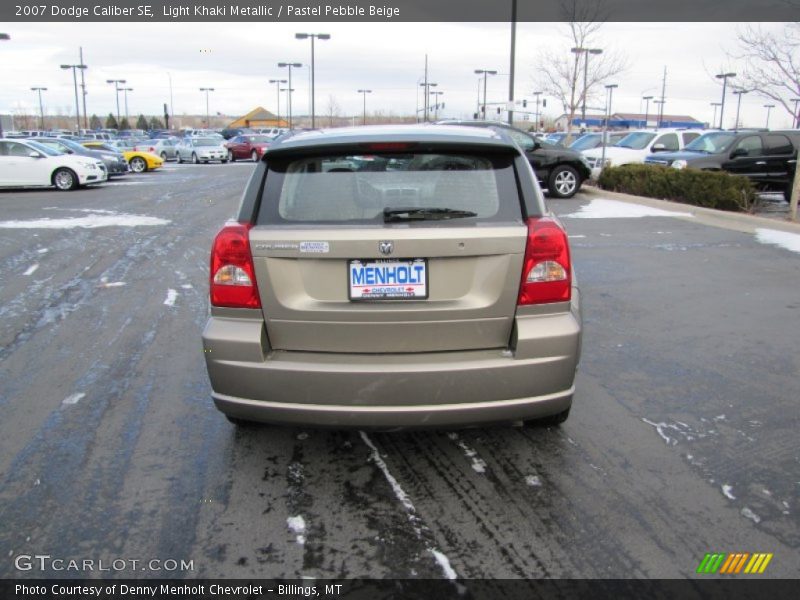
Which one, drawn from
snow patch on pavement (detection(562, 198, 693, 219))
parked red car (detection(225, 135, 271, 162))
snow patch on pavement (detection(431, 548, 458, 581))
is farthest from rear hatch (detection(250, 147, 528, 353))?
parked red car (detection(225, 135, 271, 162))

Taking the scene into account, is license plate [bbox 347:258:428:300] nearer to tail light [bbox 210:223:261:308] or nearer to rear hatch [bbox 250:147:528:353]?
rear hatch [bbox 250:147:528:353]

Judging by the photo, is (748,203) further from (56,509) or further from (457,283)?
(56,509)

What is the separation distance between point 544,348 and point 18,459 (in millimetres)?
2762

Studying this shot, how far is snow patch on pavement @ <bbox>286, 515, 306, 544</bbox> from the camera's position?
2.87m

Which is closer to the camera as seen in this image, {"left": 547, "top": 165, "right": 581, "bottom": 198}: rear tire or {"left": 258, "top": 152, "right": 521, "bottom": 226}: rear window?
{"left": 258, "top": 152, "right": 521, "bottom": 226}: rear window

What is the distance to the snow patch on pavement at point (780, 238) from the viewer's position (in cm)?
974

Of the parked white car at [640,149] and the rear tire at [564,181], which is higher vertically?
the parked white car at [640,149]

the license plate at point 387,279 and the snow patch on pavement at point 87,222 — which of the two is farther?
the snow patch on pavement at point 87,222

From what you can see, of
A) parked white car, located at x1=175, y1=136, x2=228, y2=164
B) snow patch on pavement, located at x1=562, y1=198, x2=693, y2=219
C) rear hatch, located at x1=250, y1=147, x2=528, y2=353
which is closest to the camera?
rear hatch, located at x1=250, y1=147, x2=528, y2=353

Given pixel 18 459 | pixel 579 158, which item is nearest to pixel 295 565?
pixel 18 459

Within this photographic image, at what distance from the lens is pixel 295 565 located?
8.81 feet

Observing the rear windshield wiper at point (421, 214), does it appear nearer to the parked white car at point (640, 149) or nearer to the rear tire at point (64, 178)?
the parked white car at point (640, 149)

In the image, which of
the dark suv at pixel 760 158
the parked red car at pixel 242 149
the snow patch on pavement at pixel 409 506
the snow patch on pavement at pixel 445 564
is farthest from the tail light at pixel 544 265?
the parked red car at pixel 242 149

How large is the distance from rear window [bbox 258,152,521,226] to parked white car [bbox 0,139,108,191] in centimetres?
1897
